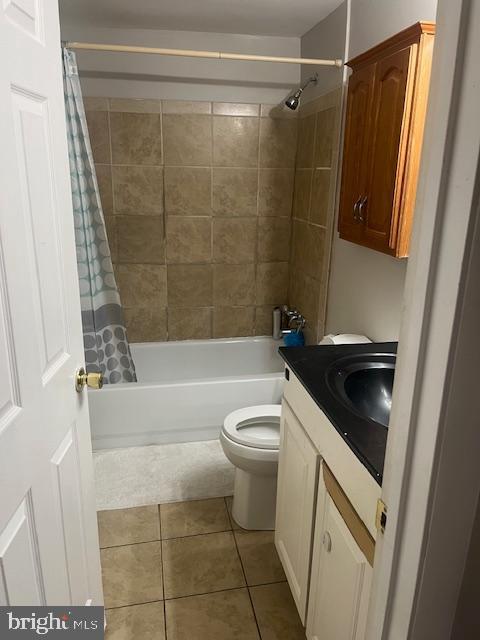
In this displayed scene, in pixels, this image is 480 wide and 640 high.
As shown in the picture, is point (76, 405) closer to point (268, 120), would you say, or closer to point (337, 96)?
Answer: point (337, 96)

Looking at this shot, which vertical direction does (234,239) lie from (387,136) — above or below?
below

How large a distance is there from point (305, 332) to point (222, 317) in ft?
2.09

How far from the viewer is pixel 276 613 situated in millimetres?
1673

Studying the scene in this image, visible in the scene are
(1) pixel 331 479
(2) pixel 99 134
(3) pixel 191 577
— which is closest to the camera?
(1) pixel 331 479

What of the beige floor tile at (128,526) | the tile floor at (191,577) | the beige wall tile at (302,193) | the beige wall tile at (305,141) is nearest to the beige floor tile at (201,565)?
the tile floor at (191,577)

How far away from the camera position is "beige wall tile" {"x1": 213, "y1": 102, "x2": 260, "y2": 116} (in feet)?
9.66

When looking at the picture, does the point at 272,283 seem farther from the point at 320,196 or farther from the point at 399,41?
the point at 399,41

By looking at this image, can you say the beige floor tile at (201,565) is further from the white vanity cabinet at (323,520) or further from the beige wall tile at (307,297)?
the beige wall tile at (307,297)

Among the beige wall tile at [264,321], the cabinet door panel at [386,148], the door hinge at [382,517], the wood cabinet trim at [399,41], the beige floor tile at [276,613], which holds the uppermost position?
the wood cabinet trim at [399,41]

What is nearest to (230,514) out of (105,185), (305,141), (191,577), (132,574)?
(191,577)

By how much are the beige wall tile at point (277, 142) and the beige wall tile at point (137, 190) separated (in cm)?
71

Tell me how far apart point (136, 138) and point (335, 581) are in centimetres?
265

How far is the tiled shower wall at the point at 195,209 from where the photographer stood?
9.57 ft

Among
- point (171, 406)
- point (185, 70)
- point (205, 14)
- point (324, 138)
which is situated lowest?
point (171, 406)
